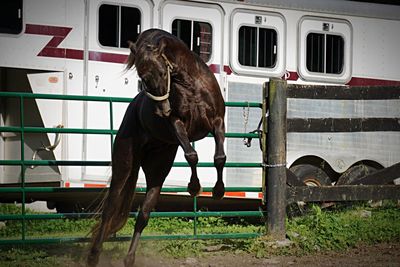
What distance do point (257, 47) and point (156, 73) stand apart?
15.9 ft

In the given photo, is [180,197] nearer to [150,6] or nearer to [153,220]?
[153,220]

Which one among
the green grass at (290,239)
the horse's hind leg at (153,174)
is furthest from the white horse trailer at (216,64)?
the horse's hind leg at (153,174)

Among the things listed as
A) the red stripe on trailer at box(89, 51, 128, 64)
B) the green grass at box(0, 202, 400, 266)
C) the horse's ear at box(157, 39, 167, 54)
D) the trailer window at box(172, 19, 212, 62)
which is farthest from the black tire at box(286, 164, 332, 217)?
the horse's ear at box(157, 39, 167, 54)

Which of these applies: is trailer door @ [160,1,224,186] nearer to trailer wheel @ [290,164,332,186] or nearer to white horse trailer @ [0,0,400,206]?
white horse trailer @ [0,0,400,206]

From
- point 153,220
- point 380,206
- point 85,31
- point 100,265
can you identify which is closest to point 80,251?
point 100,265

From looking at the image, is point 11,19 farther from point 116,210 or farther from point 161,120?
point 161,120

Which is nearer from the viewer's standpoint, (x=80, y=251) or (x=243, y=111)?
(x=80, y=251)

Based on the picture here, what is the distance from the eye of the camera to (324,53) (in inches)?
419

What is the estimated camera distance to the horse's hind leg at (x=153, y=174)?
6527mm

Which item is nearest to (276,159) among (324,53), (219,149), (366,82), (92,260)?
(219,149)

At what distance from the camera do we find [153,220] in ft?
31.1

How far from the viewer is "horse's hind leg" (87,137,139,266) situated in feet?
21.4

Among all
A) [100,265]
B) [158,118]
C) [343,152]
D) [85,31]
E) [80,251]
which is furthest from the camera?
[343,152]

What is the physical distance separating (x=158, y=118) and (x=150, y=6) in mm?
3941
